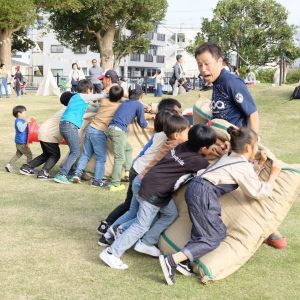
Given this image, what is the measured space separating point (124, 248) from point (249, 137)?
4.15 ft

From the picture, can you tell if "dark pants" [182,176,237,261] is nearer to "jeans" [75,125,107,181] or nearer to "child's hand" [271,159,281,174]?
"child's hand" [271,159,281,174]

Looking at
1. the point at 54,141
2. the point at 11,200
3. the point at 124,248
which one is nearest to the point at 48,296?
the point at 124,248

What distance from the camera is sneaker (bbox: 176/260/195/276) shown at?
3.93 meters

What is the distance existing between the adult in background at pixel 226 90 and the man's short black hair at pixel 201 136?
0.37 m

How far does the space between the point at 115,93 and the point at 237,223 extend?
2.96 metres

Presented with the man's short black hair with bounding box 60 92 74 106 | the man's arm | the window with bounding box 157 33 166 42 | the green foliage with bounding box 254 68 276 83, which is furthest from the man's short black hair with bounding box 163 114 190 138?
the window with bounding box 157 33 166 42

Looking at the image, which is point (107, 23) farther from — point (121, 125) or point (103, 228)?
point (103, 228)

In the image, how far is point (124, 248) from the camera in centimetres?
411

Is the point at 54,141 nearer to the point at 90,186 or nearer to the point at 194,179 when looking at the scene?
the point at 90,186

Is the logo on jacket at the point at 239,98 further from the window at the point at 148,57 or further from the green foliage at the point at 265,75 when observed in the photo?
the window at the point at 148,57

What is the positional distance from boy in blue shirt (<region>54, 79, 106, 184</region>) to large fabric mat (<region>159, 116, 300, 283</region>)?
2859mm

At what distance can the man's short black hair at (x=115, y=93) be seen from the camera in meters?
6.51

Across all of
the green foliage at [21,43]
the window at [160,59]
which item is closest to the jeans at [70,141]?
the green foliage at [21,43]

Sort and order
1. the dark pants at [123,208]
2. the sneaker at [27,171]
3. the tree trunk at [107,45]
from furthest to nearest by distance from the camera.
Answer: the tree trunk at [107,45] < the sneaker at [27,171] < the dark pants at [123,208]
